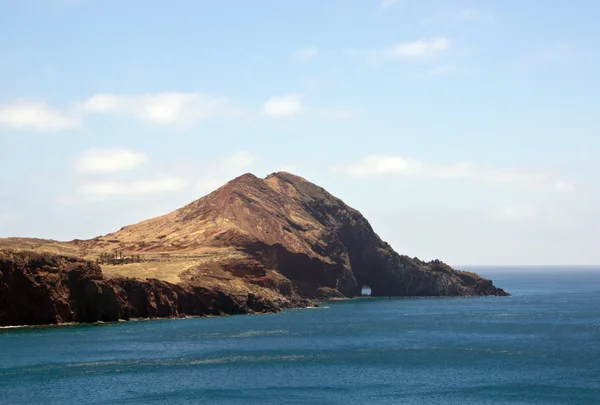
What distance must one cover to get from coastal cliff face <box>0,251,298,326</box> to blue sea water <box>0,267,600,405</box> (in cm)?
697

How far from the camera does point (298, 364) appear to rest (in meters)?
123

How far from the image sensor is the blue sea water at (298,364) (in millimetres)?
98062

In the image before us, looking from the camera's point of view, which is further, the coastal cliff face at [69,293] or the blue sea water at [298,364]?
the coastal cliff face at [69,293]

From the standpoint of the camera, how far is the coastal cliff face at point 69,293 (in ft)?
542

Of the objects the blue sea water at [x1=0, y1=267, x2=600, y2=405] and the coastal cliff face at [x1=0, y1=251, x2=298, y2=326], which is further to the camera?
the coastal cliff face at [x1=0, y1=251, x2=298, y2=326]

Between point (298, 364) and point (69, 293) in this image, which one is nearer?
point (298, 364)

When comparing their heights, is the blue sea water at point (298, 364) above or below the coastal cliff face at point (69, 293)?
below

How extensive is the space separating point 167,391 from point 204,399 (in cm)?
654

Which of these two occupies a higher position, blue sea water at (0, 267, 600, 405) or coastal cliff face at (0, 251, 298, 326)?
coastal cliff face at (0, 251, 298, 326)

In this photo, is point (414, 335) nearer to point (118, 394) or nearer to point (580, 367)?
point (580, 367)

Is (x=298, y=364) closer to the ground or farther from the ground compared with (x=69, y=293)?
closer to the ground

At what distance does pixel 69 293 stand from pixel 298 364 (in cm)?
7077

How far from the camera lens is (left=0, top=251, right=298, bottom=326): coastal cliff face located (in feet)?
542

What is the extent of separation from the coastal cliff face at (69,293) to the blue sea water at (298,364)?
697 cm
